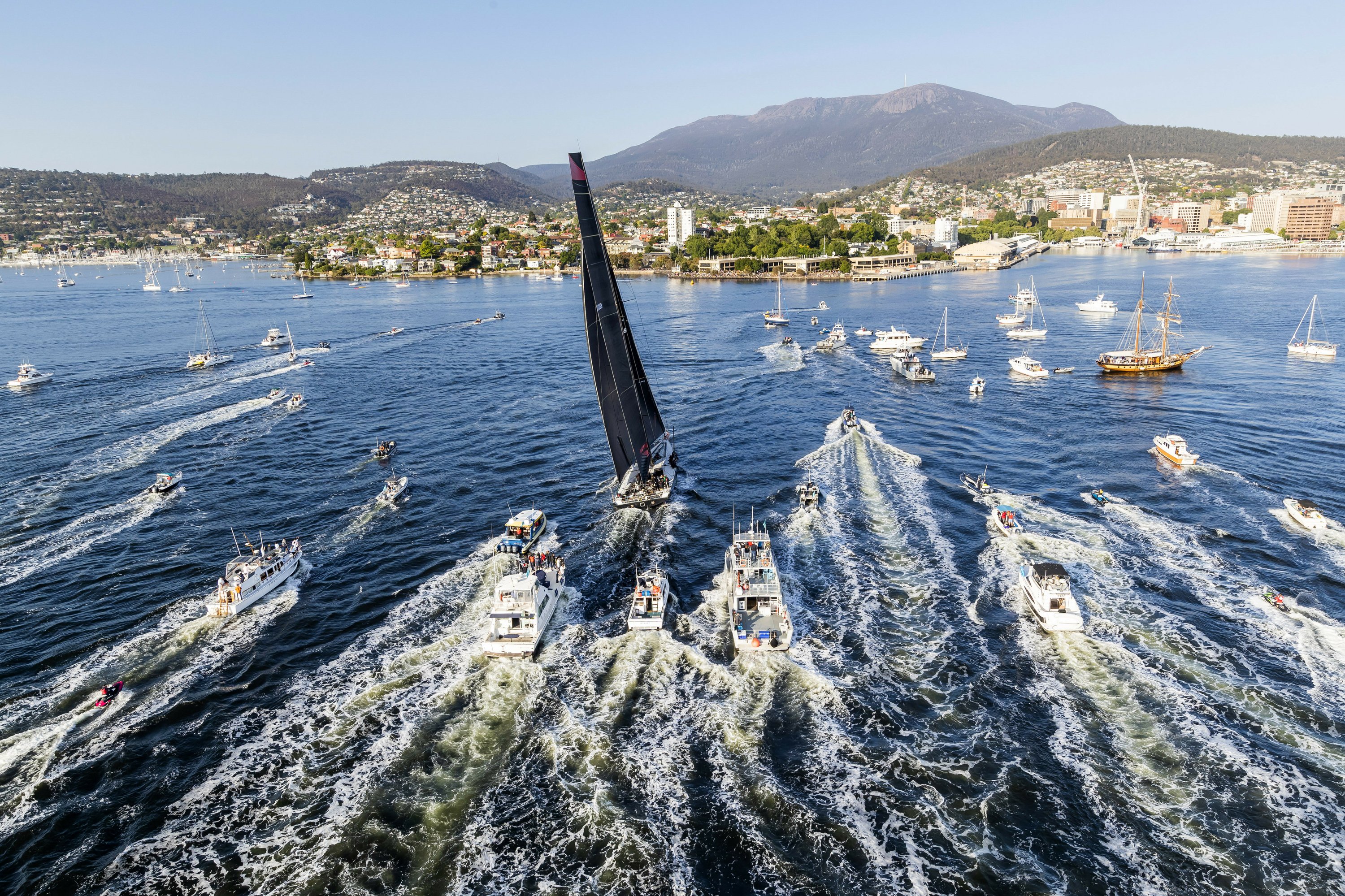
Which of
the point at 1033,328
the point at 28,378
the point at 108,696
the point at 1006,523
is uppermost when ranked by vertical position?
the point at 28,378

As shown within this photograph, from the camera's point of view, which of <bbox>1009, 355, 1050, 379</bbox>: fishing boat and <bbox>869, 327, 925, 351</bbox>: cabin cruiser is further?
<bbox>869, 327, 925, 351</bbox>: cabin cruiser

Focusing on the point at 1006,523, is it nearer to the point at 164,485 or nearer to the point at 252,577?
the point at 252,577

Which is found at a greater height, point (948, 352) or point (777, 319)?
point (777, 319)

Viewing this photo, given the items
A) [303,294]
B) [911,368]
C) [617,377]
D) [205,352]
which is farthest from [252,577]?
[303,294]

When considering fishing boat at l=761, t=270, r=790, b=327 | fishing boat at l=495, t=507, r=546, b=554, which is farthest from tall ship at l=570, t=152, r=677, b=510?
fishing boat at l=761, t=270, r=790, b=327

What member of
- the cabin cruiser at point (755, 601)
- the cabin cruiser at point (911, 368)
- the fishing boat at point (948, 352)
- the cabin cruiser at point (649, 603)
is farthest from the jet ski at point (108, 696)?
the fishing boat at point (948, 352)

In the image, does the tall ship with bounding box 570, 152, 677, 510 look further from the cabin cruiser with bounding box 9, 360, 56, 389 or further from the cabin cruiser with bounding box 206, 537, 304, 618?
the cabin cruiser with bounding box 9, 360, 56, 389
